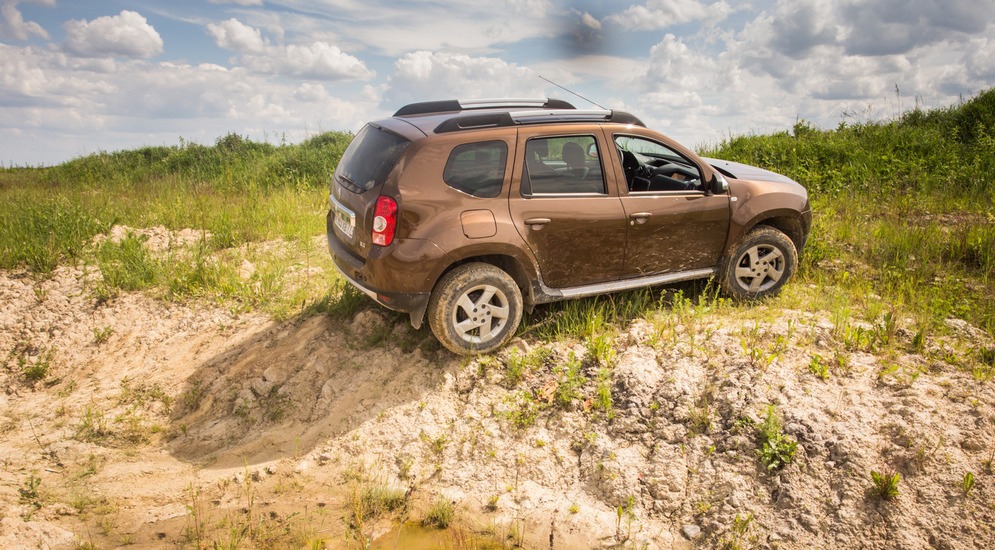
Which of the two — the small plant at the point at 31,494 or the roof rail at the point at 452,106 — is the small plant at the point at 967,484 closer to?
the roof rail at the point at 452,106

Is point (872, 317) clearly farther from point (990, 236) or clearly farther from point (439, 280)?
point (439, 280)

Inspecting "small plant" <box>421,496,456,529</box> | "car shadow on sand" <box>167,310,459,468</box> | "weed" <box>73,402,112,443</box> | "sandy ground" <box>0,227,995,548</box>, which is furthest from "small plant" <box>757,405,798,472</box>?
"weed" <box>73,402,112,443</box>

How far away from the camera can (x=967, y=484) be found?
14.0ft

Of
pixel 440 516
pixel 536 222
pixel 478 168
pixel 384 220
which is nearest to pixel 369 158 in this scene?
pixel 384 220

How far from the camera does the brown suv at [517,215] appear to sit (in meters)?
4.97

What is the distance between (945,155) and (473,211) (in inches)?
375

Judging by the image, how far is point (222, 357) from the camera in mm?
6328

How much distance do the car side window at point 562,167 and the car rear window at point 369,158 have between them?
1062 mm

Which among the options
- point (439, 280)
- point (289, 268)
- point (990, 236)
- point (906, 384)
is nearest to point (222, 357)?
point (289, 268)

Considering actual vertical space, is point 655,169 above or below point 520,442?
above

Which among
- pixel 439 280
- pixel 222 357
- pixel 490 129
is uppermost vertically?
pixel 490 129

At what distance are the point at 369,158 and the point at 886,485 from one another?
14.5 ft

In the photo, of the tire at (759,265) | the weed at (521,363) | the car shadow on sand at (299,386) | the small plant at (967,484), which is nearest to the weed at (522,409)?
the weed at (521,363)

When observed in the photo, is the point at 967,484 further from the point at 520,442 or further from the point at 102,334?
the point at 102,334
